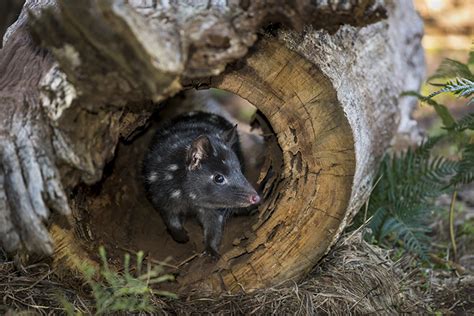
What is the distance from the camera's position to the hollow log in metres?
3.55

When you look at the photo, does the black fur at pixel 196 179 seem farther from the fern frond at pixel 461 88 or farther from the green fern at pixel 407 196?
the fern frond at pixel 461 88

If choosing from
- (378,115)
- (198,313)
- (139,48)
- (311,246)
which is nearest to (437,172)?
(378,115)

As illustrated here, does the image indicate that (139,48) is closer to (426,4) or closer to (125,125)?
(125,125)

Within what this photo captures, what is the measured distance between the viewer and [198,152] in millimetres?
5461

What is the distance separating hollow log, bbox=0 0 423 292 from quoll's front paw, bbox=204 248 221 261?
0.07 metres

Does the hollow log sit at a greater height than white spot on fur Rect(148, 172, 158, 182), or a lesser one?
greater

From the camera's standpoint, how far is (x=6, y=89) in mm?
3932

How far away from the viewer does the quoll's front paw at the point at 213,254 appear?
16.9 feet

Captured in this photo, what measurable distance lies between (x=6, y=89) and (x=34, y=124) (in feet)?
1.23

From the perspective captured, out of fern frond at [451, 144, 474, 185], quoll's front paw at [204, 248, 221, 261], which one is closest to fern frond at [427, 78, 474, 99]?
fern frond at [451, 144, 474, 185]

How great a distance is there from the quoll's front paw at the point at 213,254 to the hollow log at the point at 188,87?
2.8 inches

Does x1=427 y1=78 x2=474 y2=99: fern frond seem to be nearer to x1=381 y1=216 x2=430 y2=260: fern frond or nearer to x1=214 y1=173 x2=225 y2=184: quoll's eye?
x1=381 y1=216 x2=430 y2=260: fern frond

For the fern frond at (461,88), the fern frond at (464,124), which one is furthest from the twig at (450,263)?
the fern frond at (461,88)

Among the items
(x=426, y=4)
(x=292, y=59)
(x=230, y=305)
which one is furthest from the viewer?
(x=426, y=4)
